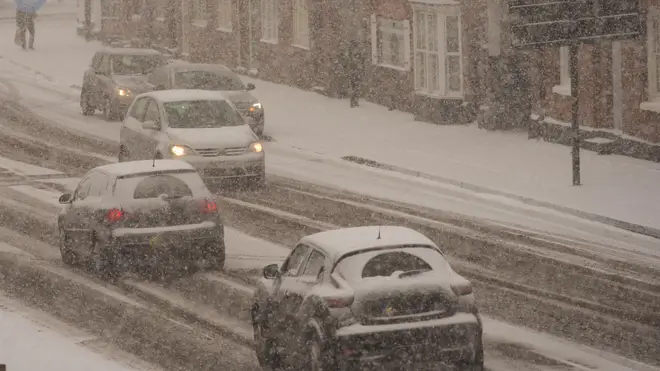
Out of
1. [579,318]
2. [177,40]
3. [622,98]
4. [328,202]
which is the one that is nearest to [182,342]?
[579,318]

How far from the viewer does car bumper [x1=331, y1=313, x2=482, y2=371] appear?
38.2 feet

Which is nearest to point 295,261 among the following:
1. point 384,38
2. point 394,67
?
point 394,67

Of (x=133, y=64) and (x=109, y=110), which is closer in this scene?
(x=109, y=110)

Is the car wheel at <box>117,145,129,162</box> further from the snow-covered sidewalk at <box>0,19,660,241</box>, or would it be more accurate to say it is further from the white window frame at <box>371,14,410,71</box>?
the white window frame at <box>371,14,410,71</box>

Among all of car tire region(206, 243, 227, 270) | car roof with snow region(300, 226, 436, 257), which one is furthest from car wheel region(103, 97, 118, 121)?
car roof with snow region(300, 226, 436, 257)

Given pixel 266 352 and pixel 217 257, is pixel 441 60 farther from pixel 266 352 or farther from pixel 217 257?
pixel 266 352

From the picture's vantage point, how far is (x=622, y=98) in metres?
27.2

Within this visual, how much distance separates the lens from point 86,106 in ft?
119

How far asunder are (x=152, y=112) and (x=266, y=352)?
42.6 feet

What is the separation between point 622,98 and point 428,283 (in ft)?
53.6

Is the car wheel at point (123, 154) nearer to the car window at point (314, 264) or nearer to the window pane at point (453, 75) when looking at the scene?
the window pane at point (453, 75)

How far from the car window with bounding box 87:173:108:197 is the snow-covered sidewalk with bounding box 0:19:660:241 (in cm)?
724

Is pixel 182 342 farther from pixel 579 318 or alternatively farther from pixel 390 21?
pixel 390 21

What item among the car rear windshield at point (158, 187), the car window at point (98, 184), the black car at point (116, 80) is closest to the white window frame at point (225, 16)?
the black car at point (116, 80)
